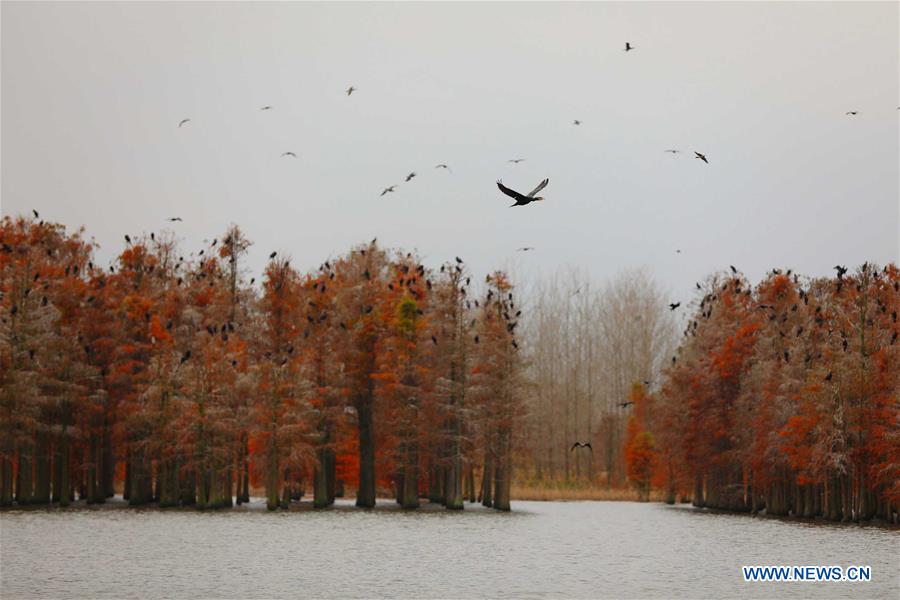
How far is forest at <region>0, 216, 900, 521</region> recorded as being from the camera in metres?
61.8

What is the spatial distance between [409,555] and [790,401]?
34033 millimetres

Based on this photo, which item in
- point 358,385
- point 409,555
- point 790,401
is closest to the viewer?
point 409,555

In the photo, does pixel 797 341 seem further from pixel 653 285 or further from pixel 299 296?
pixel 653 285

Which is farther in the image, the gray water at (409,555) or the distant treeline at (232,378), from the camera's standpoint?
the distant treeline at (232,378)

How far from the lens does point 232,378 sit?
213ft

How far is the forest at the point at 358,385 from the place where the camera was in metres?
61.8

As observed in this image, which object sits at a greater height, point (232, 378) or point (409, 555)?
point (232, 378)

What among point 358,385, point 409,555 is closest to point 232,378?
point 358,385

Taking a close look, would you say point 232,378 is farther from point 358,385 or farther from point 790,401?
point 790,401

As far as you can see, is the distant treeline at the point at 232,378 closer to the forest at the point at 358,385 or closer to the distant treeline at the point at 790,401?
the forest at the point at 358,385

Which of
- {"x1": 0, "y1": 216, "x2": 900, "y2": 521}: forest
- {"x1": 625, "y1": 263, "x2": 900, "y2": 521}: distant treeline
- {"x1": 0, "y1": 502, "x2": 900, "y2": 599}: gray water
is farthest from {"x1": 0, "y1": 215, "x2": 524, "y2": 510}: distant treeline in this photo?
{"x1": 625, "y1": 263, "x2": 900, "y2": 521}: distant treeline

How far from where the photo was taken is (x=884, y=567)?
3469 cm

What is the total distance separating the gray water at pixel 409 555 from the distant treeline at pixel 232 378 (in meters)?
5.64

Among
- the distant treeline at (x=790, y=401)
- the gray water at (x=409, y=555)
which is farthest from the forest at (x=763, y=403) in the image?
the gray water at (x=409, y=555)
